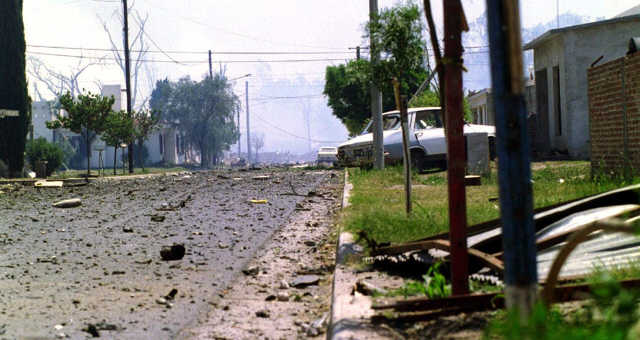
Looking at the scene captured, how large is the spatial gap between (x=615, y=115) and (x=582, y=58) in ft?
39.8

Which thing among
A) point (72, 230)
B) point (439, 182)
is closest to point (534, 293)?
point (72, 230)

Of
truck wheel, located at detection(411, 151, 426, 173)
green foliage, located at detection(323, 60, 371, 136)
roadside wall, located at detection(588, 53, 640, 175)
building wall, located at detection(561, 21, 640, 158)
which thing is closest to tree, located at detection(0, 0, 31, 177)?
truck wheel, located at detection(411, 151, 426, 173)

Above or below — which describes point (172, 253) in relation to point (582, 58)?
below

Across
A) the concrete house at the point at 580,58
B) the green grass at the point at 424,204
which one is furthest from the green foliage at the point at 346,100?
the green grass at the point at 424,204

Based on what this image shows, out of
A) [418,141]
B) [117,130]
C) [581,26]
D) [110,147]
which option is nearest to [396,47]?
[418,141]

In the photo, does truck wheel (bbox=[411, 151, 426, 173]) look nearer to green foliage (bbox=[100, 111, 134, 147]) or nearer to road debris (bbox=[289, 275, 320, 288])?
road debris (bbox=[289, 275, 320, 288])

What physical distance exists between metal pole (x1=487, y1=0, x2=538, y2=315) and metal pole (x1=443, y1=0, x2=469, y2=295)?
1.33 metres

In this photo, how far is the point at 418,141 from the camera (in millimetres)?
18344

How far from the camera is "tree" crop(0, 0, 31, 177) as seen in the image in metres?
30.5

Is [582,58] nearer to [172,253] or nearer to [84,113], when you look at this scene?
[172,253]

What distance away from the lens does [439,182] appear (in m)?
14.6

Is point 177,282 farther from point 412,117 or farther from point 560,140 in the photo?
point 560,140

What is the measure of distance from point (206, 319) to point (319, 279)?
4.56 feet

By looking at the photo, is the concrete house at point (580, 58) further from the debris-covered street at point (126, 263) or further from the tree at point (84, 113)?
the tree at point (84, 113)
